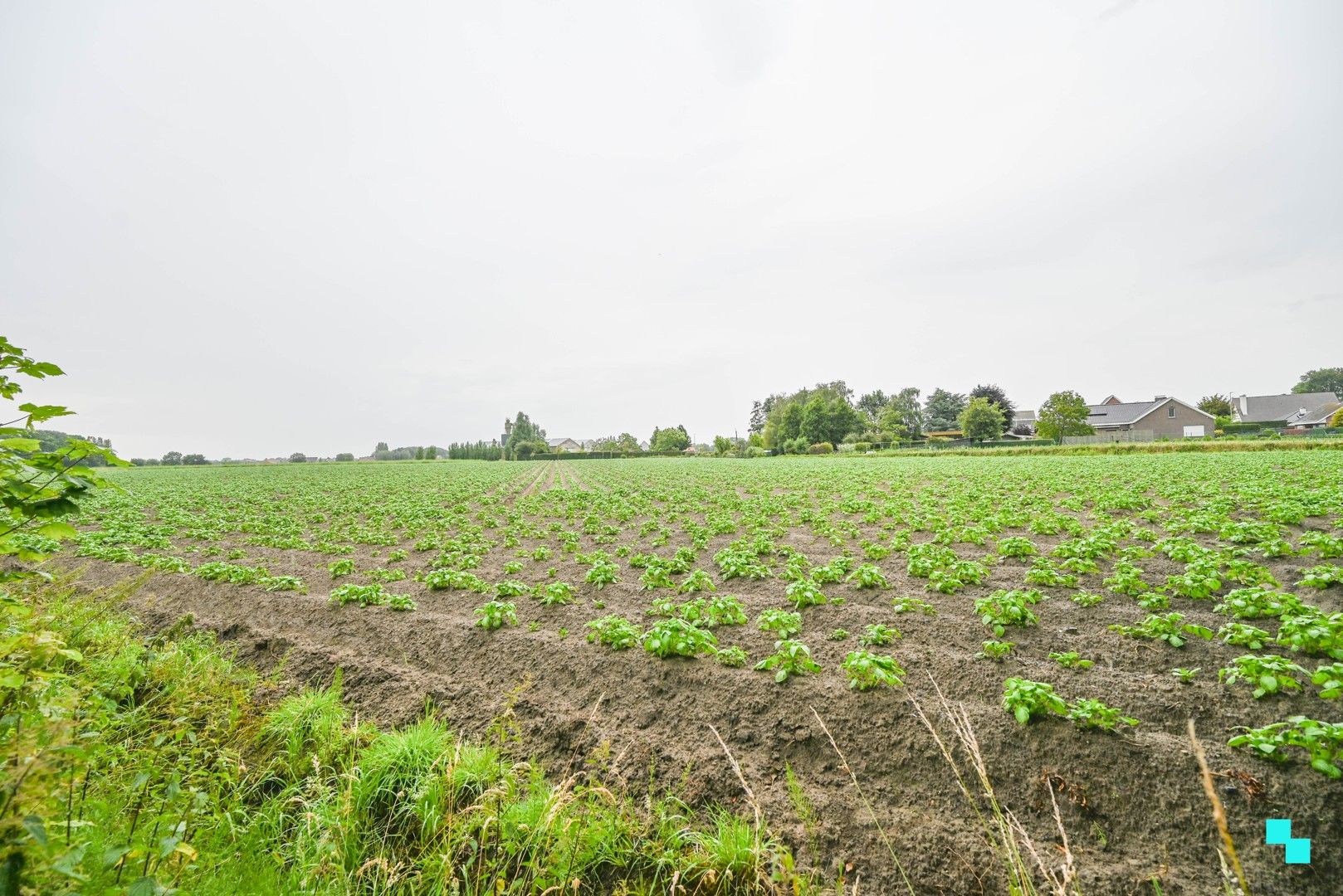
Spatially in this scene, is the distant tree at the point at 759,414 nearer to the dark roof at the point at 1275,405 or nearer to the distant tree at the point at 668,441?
the distant tree at the point at 668,441

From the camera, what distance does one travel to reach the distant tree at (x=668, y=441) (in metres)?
123

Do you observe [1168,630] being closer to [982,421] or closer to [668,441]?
[982,421]

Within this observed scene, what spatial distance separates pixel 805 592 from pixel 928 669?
92.5 inches

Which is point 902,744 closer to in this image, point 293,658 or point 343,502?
point 293,658

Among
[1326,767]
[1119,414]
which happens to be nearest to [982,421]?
[1119,414]

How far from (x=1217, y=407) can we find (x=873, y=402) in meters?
62.3

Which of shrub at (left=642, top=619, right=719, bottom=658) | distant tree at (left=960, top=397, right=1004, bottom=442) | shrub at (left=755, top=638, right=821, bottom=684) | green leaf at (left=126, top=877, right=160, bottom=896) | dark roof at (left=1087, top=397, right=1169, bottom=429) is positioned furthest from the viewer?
distant tree at (left=960, top=397, right=1004, bottom=442)

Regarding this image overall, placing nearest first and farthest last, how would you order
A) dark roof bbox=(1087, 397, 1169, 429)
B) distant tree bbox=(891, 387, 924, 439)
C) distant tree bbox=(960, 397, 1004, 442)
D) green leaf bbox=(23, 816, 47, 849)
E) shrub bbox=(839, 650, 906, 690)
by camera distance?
1. green leaf bbox=(23, 816, 47, 849)
2. shrub bbox=(839, 650, 906, 690)
3. dark roof bbox=(1087, 397, 1169, 429)
4. distant tree bbox=(960, 397, 1004, 442)
5. distant tree bbox=(891, 387, 924, 439)

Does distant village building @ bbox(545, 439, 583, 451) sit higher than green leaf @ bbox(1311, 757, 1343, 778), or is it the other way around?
distant village building @ bbox(545, 439, 583, 451)

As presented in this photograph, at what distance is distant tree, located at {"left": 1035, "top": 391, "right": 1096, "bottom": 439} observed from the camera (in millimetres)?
60344

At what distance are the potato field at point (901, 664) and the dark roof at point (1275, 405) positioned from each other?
105 meters

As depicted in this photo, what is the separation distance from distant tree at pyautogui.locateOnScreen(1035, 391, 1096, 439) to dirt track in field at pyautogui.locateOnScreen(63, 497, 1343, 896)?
211ft

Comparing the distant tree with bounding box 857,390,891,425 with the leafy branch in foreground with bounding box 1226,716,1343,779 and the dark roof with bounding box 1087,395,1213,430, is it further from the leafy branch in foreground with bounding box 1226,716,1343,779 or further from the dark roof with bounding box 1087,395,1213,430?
the leafy branch in foreground with bounding box 1226,716,1343,779

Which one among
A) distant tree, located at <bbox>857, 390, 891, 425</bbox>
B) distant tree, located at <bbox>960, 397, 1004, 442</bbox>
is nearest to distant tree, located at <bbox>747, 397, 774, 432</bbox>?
distant tree, located at <bbox>857, 390, 891, 425</bbox>
